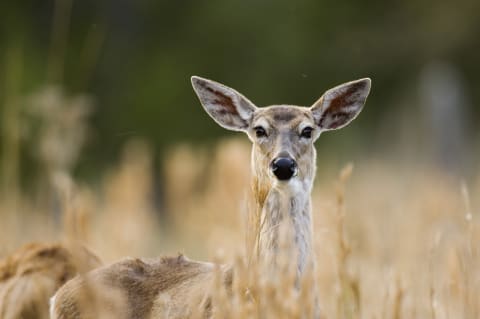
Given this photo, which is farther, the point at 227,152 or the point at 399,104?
the point at 399,104

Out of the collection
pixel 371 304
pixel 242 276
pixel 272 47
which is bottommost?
pixel 371 304

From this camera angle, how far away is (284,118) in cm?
659

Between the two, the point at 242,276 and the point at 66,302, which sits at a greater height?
the point at 242,276

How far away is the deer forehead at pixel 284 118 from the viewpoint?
21.5 ft

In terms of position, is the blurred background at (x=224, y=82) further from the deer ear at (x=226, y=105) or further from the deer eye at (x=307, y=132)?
the deer eye at (x=307, y=132)

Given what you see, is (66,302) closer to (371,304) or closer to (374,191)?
(371,304)

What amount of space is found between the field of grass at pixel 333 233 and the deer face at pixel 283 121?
348 mm

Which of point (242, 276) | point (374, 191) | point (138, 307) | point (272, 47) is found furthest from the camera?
point (272, 47)

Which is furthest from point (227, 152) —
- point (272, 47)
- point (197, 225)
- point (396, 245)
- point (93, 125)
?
point (272, 47)

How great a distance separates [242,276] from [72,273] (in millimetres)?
2949

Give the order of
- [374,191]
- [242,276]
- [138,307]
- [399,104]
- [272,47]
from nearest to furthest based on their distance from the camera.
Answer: [242,276]
[138,307]
[374,191]
[272,47]
[399,104]

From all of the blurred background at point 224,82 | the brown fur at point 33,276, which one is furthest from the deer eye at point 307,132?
the blurred background at point 224,82

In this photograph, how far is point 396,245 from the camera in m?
8.78

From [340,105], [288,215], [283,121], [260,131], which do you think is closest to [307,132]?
[283,121]
